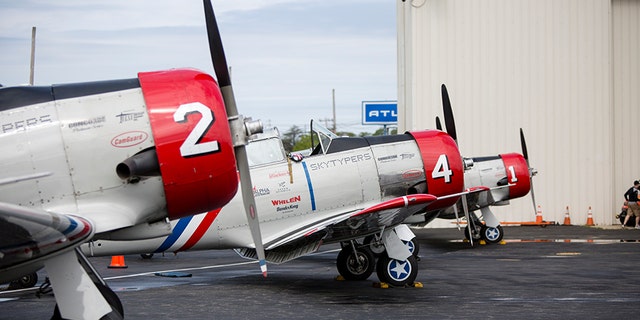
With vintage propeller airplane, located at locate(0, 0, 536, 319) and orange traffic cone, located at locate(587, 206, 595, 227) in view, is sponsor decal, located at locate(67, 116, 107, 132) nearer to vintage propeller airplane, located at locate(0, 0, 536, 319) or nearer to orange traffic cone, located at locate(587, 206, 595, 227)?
vintage propeller airplane, located at locate(0, 0, 536, 319)

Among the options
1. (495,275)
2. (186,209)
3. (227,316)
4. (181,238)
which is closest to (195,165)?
(186,209)

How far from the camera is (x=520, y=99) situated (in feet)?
103

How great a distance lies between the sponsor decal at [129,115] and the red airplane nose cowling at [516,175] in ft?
52.8

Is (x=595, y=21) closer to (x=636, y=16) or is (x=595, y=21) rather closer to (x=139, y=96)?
(x=636, y=16)

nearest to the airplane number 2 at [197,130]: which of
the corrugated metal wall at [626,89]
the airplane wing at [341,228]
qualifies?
the airplane wing at [341,228]

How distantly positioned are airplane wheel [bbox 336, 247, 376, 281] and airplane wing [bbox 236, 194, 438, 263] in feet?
3.01

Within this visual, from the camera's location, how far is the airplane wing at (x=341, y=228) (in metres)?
11.6

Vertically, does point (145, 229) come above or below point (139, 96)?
below

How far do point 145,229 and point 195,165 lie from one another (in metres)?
0.79

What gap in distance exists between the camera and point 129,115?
25.1 feet

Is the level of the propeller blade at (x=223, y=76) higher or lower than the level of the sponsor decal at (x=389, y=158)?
higher

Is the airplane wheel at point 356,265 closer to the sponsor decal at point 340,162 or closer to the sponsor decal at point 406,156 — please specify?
the sponsor decal at point 340,162

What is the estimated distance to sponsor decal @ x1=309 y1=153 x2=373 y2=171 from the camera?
531 inches

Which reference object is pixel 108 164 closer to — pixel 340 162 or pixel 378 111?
pixel 340 162
